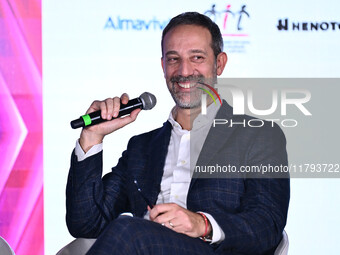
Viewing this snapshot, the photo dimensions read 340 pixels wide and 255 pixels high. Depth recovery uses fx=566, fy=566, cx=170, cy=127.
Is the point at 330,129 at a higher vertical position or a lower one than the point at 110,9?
lower

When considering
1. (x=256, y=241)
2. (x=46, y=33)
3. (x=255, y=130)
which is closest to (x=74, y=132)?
(x=46, y=33)

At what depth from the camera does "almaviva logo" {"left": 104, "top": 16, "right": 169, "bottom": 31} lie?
3305mm

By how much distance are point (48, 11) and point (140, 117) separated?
81 cm

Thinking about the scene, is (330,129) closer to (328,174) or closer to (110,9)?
(328,174)

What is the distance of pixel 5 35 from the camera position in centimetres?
329

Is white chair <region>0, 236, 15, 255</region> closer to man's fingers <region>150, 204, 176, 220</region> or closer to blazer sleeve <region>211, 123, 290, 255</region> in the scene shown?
man's fingers <region>150, 204, 176, 220</region>

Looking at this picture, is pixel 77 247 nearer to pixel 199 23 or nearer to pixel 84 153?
pixel 84 153

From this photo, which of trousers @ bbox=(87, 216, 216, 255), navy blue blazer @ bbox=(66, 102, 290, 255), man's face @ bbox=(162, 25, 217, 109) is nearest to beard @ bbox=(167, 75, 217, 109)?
man's face @ bbox=(162, 25, 217, 109)

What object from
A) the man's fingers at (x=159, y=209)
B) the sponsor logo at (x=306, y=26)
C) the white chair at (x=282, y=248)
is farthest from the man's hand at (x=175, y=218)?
the sponsor logo at (x=306, y=26)

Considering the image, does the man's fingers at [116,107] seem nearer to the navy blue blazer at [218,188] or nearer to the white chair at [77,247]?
the navy blue blazer at [218,188]

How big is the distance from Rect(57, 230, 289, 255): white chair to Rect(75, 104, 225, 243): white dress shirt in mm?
273

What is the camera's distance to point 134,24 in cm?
331

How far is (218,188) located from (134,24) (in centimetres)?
150

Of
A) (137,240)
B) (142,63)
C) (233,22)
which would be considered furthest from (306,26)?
(137,240)
